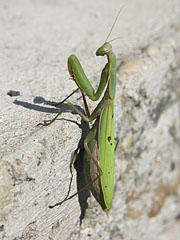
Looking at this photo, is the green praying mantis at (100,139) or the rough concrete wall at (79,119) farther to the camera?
the green praying mantis at (100,139)

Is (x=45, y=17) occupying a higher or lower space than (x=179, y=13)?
higher

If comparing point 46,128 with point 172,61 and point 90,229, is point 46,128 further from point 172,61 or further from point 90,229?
point 172,61

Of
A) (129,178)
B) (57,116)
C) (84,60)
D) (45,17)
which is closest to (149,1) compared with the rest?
(45,17)

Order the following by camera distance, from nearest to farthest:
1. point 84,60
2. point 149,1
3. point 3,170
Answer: point 3,170 → point 84,60 → point 149,1

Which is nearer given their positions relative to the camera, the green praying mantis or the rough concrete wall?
the rough concrete wall

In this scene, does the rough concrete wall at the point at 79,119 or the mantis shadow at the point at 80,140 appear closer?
the rough concrete wall at the point at 79,119

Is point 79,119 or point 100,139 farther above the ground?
point 79,119

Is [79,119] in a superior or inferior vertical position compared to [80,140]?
superior

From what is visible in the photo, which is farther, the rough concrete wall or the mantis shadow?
the mantis shadow
